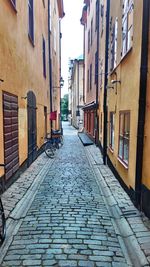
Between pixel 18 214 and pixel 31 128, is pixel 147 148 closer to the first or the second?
pixel 18 214

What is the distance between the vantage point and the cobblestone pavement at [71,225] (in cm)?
354

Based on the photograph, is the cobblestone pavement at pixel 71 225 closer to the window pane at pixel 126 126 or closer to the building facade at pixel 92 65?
the window pane at pixel 126 126

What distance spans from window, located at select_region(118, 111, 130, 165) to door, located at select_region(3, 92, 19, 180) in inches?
112

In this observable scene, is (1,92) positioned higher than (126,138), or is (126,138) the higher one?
(1,92)

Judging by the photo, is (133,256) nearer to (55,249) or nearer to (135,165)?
(55,249)

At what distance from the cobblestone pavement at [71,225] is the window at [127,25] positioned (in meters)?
3.58

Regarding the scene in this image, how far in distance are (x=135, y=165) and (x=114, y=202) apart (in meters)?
1.03

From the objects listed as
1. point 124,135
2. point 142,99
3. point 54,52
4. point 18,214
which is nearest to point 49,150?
point 124,135

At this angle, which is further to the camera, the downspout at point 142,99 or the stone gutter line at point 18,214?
the downspout at point 142,99

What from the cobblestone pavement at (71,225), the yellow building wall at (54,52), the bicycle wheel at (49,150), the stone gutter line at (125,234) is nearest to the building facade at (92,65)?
the yellow building wall at (54,52)

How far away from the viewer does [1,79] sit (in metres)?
5.80

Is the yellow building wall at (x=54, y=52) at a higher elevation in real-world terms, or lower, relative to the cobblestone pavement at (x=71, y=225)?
higher

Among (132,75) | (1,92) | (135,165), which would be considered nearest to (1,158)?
(1,92)

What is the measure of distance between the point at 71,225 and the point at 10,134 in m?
3.05
